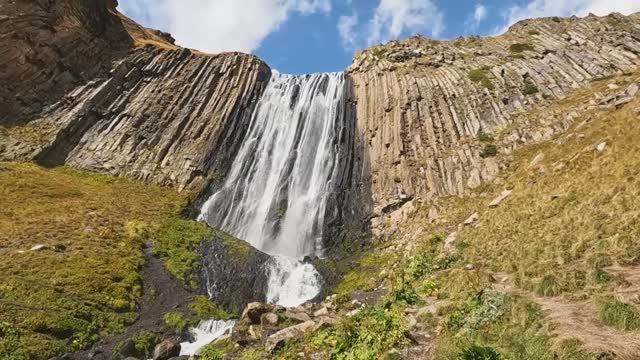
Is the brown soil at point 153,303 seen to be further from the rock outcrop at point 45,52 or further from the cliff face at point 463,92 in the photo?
the rock outcrop at point 45,52

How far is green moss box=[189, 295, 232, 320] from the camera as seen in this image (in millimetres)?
27900

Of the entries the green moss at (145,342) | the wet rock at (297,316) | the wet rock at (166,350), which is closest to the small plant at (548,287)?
the wet rock at (297,316)

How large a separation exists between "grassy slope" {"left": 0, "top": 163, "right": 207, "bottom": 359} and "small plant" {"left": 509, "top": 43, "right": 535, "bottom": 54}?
40.6 metres

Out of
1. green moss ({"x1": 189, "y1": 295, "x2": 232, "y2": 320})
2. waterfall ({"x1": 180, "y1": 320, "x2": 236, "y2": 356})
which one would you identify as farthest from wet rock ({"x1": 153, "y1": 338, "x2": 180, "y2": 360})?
green moss ({"x1": 189, "y1": 295, "x2": 232, "y2": 320})

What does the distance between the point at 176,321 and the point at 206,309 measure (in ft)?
7.66

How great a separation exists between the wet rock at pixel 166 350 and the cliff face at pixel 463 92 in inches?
866

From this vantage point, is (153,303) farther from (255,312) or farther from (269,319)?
(269,319)

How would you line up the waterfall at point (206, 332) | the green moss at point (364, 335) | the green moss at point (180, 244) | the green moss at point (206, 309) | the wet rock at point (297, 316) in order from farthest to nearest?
the green moss at point (180, 244)
the green moss at point (206, 309)
the waterfall at point (206, 332)
the wet rock at point (297, 316)
the green moss at point (364, 335)

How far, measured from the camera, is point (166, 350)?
74.6 feet

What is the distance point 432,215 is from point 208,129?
2740cm

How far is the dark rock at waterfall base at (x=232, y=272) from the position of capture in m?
31.4

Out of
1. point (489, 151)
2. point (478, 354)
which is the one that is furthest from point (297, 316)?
point (489, 151)

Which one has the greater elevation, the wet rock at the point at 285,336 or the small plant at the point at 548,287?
the small plant at the point at 548,287

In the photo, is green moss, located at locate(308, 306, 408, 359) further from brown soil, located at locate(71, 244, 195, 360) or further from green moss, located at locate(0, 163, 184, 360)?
green moss, located at locate(0, 163, 184, 360)
